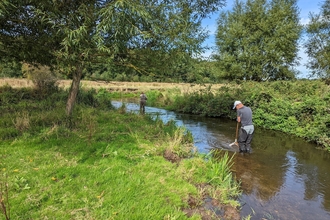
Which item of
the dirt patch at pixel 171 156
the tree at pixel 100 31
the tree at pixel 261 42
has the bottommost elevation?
the dirt patch at pixel 171 156

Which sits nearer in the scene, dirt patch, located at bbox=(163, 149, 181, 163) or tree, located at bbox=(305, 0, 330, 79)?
dirt patch, located at bbox=(163, 149, 181, 163)

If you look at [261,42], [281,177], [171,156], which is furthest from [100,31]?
[261,42]

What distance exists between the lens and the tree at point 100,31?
5680 millimetres

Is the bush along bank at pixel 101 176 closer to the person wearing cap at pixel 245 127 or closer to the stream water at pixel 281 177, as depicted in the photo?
the stream water at pixel 281 177

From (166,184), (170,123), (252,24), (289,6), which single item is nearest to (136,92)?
(252,24)

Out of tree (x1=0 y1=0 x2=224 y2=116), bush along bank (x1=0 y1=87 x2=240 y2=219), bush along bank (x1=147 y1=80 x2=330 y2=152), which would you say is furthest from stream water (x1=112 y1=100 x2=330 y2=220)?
tree (x1=0 y1=0 x2=224 y2=116)

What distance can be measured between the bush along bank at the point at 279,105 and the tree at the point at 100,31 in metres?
7.79

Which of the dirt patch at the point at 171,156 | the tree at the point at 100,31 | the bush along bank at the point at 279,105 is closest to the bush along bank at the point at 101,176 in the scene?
the dirt patch at the point at 171,156

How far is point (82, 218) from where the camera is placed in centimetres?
382

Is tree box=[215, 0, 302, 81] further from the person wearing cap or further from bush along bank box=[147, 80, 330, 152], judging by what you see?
the person wearing cap

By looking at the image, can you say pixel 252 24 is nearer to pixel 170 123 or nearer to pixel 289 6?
pixel 289 6

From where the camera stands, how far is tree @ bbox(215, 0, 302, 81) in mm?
23344

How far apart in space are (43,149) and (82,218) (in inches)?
120

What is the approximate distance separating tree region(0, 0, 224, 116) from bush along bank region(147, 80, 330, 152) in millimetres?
7790
